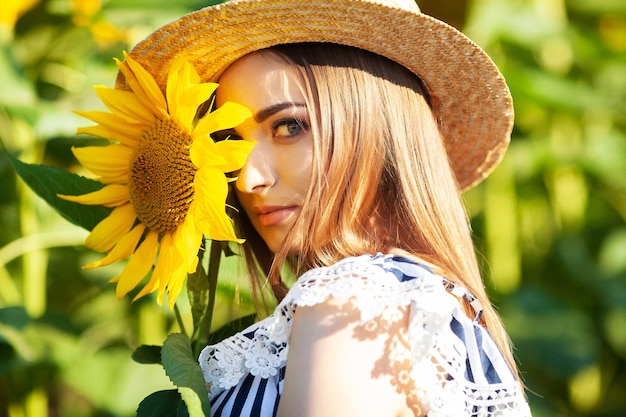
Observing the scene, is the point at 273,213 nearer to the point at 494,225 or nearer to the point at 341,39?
the point at 341,39

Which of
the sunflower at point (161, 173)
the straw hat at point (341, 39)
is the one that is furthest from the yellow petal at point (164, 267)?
the straw hat at point (341, 39)

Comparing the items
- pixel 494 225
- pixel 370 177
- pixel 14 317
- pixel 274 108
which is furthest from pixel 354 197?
pixel 494 225

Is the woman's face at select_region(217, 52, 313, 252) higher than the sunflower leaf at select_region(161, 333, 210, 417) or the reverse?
higher

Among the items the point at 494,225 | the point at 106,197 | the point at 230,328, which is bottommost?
the point at 494,225

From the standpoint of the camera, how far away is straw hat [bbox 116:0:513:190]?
1.04m

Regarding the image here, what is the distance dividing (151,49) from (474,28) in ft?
3.96

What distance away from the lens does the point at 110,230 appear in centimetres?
116

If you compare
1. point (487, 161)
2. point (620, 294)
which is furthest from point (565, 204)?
point (487, 161)

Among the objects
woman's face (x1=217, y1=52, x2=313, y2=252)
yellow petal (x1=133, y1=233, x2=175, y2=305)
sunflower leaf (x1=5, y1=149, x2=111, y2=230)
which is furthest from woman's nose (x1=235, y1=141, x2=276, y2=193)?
sunflower leaf (x1=5, y1=149, x2=111, y2=230)

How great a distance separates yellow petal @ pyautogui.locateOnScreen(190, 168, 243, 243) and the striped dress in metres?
0.12

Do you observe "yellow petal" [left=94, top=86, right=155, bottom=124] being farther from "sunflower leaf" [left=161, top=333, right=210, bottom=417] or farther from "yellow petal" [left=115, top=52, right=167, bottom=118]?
"sunflower leaf" [left=161, top=333, right=210, bottom=417]

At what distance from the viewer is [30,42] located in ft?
5.78

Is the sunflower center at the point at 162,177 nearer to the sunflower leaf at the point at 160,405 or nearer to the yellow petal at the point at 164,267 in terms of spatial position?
the yellow petal at the point at 164,267

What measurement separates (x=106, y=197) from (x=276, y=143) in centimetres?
26
